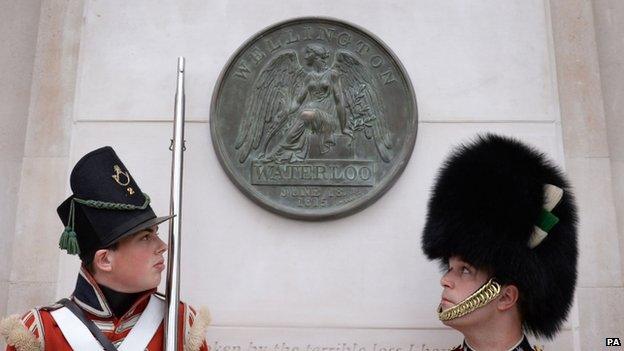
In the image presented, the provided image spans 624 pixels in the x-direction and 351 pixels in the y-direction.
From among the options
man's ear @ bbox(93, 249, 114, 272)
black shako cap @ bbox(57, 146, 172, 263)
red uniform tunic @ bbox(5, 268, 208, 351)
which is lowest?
red uniform tunic @ bbox(5, 268, 208, 351)

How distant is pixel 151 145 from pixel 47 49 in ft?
3.61

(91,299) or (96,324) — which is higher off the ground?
(91,299)

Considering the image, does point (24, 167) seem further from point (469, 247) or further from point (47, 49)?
point (469, 247)

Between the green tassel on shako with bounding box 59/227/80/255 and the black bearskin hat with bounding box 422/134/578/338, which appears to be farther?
the black bearskin hat with bounding box 422/134/578/338

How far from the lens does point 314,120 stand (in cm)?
421

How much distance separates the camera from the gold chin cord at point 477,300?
3.10 meters

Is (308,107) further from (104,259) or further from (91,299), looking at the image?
(91,299)

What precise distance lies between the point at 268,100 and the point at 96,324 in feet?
6.60

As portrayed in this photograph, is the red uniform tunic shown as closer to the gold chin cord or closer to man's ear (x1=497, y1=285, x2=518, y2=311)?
the gold chin cord

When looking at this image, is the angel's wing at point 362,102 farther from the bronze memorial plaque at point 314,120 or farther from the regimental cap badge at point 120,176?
the regimental cap badge at point 120,176

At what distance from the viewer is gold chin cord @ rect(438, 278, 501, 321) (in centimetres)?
310

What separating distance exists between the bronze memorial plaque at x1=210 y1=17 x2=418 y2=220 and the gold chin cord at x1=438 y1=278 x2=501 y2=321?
3.84ft

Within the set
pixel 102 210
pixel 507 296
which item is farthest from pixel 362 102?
pixel 102 210

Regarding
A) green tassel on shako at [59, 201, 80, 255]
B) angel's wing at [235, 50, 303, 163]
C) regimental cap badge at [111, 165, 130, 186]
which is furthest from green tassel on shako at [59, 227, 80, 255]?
angel's wing at [235, 50, 303, 163]
